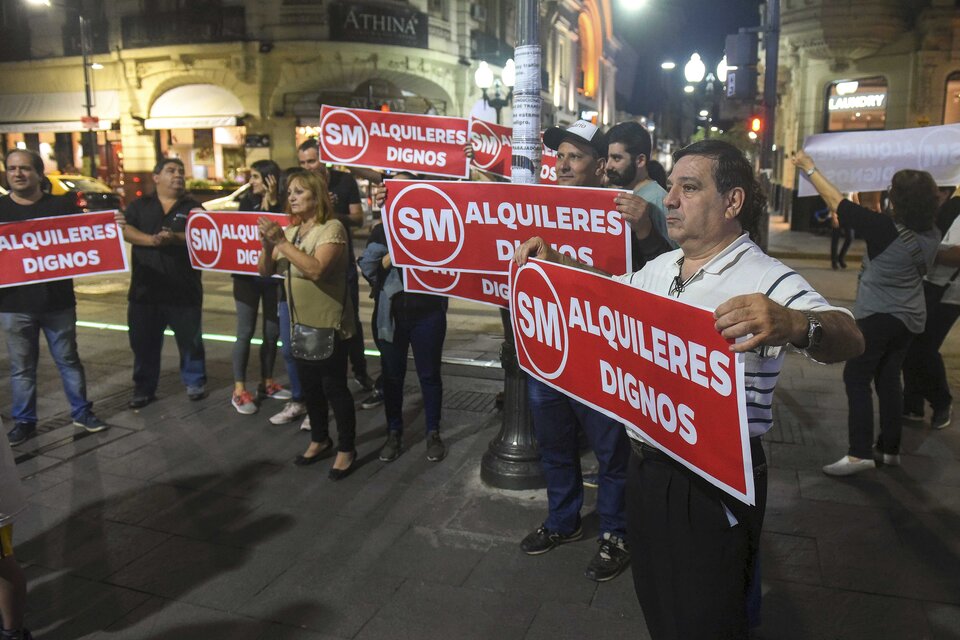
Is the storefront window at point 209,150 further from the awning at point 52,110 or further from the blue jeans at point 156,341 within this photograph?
the blue jeans at point 156,341

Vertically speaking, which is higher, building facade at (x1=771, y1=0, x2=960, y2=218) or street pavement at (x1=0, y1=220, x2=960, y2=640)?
building facade at (x1=771, y1=0, x2=960, y2=218)

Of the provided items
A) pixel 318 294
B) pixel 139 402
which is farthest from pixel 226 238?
pixel 318 294

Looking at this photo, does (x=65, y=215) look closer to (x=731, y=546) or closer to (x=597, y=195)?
(x=597, y=195)

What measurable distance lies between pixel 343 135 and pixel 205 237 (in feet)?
4.98

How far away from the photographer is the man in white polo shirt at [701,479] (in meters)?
2.21

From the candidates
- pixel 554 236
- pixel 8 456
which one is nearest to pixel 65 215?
pixel 8 456

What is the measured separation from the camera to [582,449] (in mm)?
5566

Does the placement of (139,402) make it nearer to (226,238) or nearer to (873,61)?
(226,238)

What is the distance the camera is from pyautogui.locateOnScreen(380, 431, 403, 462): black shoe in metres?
5.28

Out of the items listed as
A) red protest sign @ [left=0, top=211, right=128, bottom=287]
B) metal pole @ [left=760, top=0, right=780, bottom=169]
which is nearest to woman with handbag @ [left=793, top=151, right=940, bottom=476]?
red protest sign @ [left=0, top=211, right=128, bottom=287]

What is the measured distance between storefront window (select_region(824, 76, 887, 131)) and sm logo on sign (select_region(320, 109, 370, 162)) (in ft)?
62.0

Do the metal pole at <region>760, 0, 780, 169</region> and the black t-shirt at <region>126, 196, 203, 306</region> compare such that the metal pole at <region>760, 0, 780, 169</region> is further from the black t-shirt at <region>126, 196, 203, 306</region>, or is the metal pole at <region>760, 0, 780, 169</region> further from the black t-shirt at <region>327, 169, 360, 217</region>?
the black t-shirt at <region>126, 196, 203, 306</region>

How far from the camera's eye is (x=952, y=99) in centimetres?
1994

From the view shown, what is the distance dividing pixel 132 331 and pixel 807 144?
19.9 ft
